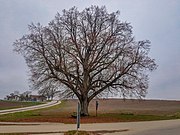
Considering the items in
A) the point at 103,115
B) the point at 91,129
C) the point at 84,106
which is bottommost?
the point at 91,129

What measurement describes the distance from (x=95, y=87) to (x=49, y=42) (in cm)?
Answer: 761

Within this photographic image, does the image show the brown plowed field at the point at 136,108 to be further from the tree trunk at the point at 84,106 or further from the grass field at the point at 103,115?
the tree trunk at the point at 84,106

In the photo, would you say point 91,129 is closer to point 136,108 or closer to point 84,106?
point 84,106

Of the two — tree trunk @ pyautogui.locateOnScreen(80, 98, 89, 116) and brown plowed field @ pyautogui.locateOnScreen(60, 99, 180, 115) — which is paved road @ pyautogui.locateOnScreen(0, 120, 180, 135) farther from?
brown plowed field @ pyautogui.locateOnScreen(60, 99, 180, 115)

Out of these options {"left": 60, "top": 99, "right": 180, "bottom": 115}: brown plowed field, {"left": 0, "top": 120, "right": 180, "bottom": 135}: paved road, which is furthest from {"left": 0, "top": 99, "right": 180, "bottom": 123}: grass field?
{"left": 0, "top": 120, "right": 180, "bottom": 135}: paved road

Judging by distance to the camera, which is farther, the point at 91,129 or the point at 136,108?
the point at 136,108

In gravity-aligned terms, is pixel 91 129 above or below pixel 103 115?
below

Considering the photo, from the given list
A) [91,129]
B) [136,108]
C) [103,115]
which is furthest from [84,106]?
[136,108]

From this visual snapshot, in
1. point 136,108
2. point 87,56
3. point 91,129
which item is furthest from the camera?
point 136,108

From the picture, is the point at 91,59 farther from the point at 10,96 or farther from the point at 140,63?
the point at 10,96

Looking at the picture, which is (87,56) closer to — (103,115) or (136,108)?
(103,115)

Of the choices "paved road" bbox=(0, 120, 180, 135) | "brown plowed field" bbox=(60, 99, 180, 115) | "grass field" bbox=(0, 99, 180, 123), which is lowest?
"paved road" bbox=(0, 120, 180, 135)

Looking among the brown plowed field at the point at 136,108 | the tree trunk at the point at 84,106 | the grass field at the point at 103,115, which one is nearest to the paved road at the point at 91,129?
the grass field at the point at 103,115

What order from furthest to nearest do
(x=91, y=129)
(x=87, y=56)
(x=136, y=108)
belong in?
(x=136, y=108) < (x=87, y=56) < (x=91, y=129)
